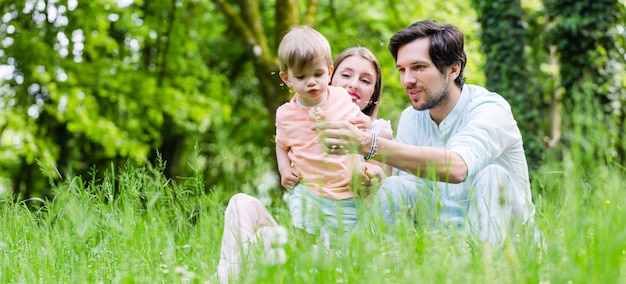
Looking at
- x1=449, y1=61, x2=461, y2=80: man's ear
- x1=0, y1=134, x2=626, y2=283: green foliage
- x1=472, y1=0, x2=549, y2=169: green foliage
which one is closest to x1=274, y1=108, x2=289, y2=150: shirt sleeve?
x1=0, y1=134, x2=626, y2=283: green foliage

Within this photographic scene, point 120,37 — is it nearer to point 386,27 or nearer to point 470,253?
point 386,27

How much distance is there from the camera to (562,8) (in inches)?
337

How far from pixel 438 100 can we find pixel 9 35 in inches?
386

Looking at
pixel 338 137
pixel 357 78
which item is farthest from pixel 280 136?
pixel 338 137

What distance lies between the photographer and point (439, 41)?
3.54 metres

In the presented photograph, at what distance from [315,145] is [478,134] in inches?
28.2

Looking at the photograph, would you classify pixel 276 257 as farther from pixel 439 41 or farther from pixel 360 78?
pixel 360 78

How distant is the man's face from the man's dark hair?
3 cm

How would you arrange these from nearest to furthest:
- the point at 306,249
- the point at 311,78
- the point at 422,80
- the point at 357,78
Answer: the point at 306,249 < the point at 311,78 < the point at 422,80 < the point at 357,78

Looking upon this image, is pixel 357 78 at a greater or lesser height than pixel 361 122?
greater

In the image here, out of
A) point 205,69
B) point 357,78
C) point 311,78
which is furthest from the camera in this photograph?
point 205,69

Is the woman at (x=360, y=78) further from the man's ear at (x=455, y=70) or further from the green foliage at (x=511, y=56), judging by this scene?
the green foliage at (x=511, y=56)

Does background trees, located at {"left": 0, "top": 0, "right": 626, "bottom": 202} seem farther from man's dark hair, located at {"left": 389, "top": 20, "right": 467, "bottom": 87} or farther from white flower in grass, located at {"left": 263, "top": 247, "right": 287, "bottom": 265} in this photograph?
white flower in grass, located at {"left": 263, "top": 247, "right": 287, "bottom": 265}

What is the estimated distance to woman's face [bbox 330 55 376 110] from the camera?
12.6 ft
